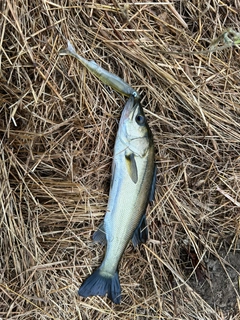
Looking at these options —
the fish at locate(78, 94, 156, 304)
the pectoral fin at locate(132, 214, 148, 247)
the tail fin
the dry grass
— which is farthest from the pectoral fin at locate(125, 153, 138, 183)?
the tail fin

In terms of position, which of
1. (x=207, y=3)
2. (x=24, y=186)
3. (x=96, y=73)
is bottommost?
(x=24, y=186)

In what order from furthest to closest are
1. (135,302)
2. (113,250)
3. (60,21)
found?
(135,302) → (113,250) → (60,21)

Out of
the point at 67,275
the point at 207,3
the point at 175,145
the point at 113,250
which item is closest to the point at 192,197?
the point at 175,145

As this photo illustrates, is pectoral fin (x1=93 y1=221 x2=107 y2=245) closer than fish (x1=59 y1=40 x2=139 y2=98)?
No

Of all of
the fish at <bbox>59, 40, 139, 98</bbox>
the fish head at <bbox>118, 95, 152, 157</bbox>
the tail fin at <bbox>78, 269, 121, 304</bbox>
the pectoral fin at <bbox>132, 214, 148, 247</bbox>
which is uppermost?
the fish at <bbox>59, 40, 139, 98</bbox>

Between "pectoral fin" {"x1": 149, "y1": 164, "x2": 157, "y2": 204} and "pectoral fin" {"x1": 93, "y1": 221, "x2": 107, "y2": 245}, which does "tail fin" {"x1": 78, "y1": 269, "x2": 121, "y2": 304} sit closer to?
"pectoral fin" {"x1": 93, "y1": 221, "x2": 107, "y2": 245}

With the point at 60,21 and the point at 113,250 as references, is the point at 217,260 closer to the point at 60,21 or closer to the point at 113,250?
the point at 113,250

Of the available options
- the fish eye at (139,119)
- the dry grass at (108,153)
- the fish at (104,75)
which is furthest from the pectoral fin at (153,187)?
the fish at (104,75)

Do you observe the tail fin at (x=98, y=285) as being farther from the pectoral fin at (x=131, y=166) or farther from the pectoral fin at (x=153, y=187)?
the pectoral fin at (x=131, y=166)
